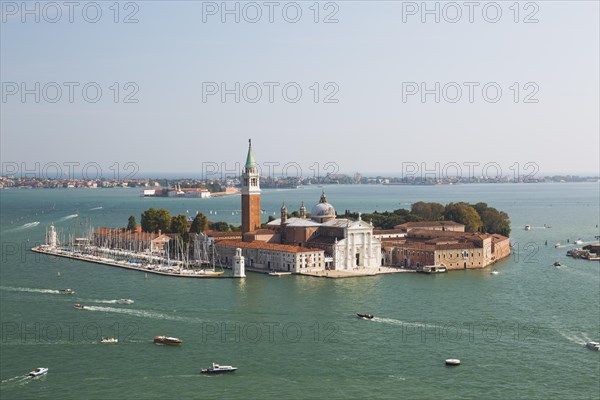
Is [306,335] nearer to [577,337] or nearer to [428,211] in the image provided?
[577,337]

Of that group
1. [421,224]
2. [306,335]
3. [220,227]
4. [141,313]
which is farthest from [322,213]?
[306,335]

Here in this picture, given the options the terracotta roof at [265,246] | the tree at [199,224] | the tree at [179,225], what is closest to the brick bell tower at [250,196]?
the terracotta roof at [265,246]

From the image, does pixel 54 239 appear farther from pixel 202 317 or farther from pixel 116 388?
pixel 116 388

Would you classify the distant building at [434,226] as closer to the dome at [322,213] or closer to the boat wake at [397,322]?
the dome at [322,213]

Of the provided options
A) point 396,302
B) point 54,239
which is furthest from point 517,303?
point 54,239

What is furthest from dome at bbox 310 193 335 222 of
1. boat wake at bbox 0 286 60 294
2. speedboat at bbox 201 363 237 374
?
speedboat at bbox 201 363 237 374
